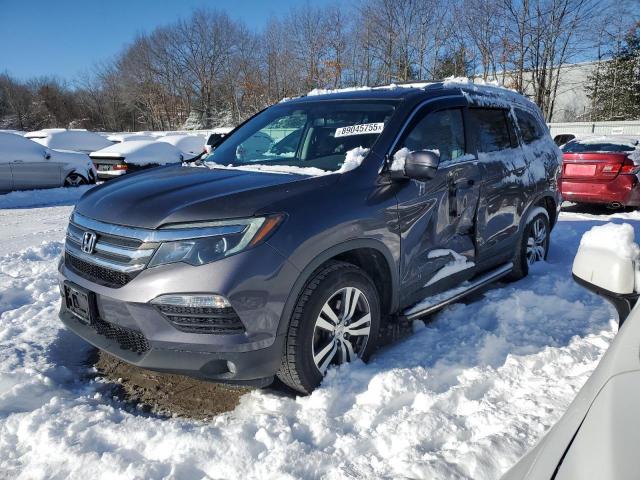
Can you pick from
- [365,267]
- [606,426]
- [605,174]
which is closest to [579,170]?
[605,174]

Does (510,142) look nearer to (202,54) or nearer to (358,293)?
(358,293)

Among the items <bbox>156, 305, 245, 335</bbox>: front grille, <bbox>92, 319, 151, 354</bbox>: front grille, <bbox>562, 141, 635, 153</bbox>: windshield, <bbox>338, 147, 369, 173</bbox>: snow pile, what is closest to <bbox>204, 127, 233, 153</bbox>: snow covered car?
<bbox>338, 147, 369, 173</bbox>: snow pile

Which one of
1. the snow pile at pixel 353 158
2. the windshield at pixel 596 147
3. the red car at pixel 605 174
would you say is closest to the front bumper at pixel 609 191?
the red car at pixel 605 174

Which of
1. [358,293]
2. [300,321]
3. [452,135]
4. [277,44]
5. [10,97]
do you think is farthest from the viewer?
[10,97]

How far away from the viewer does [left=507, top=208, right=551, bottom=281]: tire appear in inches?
186

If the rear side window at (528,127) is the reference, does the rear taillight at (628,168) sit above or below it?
below

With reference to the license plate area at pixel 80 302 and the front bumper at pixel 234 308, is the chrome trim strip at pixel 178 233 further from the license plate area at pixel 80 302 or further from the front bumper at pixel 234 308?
the license plate area at pixel 80 302

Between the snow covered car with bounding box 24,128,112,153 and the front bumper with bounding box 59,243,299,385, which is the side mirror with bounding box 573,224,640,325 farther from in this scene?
the snow covered car with bounding box 24,128,112,153

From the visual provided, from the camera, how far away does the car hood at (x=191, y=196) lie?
2438 millimetres

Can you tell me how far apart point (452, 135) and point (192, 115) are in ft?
165

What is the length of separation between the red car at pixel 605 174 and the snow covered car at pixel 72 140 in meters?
18.6

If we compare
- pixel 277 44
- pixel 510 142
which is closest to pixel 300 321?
pixel 510 142

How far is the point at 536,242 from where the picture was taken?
5082 millimetres

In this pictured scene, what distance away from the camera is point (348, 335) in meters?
2.90
